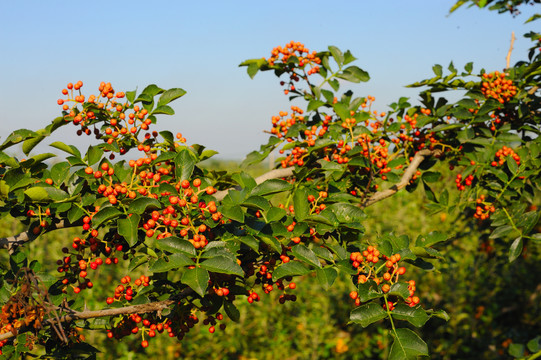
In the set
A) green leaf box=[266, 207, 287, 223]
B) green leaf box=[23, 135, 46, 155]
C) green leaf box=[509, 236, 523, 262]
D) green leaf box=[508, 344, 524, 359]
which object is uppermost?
green leaf box=[23, 135, 46, 155]

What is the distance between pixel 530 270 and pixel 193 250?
535cm

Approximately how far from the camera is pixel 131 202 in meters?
1.58

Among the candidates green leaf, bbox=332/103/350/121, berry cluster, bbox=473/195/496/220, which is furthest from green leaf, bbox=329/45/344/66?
berry cluster, bbox=473/195/496/220

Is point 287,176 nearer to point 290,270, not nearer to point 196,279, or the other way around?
point 290,270

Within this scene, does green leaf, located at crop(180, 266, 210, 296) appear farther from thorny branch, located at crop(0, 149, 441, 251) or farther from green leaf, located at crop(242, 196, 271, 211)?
thorny branch, located at crop(0, 149, 441, 251)

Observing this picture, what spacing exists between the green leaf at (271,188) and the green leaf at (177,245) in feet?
0.96

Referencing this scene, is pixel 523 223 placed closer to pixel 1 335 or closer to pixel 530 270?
pixel 1 335

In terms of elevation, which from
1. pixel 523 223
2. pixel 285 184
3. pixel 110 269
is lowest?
pixel 110 269

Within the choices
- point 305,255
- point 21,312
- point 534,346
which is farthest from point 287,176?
point 534,346

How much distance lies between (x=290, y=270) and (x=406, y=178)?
1.34m

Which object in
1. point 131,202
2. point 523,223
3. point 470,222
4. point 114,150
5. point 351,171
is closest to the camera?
point 131,202

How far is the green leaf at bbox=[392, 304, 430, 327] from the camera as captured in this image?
1484 mm

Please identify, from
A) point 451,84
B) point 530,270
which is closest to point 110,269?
point 451,84

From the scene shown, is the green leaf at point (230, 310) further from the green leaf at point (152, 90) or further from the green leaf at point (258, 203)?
the green leaf at point (152, 90)
